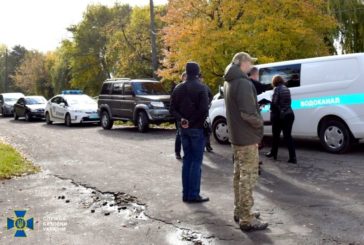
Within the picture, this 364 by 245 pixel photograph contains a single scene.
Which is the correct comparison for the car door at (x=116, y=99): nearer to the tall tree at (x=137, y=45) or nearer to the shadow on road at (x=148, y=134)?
the shadow on road at (x=148, y=134)

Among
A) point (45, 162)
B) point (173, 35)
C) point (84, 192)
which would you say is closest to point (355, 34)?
point (173, 35)

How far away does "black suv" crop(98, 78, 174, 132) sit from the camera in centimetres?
1562

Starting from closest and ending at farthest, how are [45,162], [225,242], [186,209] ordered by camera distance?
[225,242] → [186,209] → [45,162]

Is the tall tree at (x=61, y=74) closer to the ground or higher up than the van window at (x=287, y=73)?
higher up

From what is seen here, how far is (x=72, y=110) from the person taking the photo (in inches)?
794

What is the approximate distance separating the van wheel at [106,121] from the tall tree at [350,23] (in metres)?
11.4

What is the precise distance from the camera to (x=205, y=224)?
523 cm

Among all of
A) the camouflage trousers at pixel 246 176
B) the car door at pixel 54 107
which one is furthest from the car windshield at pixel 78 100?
the camouflage trousers at pixel 246 176

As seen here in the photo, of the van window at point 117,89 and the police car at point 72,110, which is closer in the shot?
the van window at point 117,89

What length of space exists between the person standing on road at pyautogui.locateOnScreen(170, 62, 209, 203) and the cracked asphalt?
316 millimetres

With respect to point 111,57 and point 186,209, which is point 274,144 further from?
point 111,57

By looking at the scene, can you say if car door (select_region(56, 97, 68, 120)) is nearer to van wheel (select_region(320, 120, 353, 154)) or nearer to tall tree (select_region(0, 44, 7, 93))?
van wheel (select_region(320, 120, 353, 154))

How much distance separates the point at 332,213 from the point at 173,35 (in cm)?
1119

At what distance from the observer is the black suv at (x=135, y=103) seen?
15.6m
